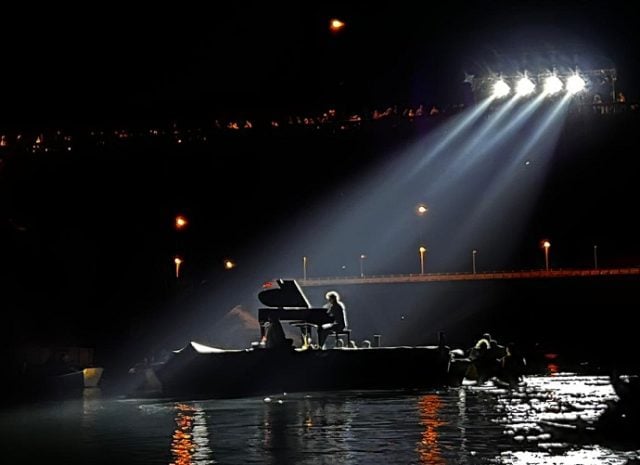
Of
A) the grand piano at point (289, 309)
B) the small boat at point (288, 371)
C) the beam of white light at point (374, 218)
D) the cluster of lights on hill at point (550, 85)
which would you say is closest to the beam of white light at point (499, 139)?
the beam of white light at point (374, 218)

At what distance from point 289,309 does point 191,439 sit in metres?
15.4

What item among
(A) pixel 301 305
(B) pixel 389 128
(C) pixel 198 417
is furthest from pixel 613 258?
(C) pixel 198 417

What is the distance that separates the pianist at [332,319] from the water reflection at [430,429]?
580 cm

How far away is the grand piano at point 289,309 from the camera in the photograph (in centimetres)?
3462

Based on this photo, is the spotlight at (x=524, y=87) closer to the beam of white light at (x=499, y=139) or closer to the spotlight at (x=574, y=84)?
the spotlight at (x=574, y=84)

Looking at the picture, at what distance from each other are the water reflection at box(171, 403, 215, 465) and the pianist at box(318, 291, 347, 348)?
890cm

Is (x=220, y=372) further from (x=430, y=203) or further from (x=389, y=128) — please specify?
(x=430, y=203)

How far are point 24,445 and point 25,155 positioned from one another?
38.2 meters

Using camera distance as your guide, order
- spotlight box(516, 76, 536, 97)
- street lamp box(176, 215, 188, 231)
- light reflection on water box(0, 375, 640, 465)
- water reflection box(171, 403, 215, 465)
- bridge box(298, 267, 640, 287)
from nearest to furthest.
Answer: light reflection on water box(0, 375, 640, 465) < water reflection box(171, 403, 215, 465) < street lamp box(176, 215, 188, 231) < bridge box(298, 267, 640, 287) < spotlight box(516, 76, 536, 97)

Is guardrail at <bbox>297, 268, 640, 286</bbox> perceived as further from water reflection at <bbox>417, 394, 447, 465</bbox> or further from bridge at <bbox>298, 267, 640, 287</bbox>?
water reflection at <bbox>417, 394, 447, 465</bbox>

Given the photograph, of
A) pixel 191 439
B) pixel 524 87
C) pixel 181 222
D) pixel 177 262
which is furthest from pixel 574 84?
pixel 191 439

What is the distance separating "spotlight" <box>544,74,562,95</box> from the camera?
3469 inches

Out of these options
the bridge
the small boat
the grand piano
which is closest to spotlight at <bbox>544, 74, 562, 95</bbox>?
the bridge

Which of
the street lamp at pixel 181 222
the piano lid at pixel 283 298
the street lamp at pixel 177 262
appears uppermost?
the street lamp at pixel 181 222
